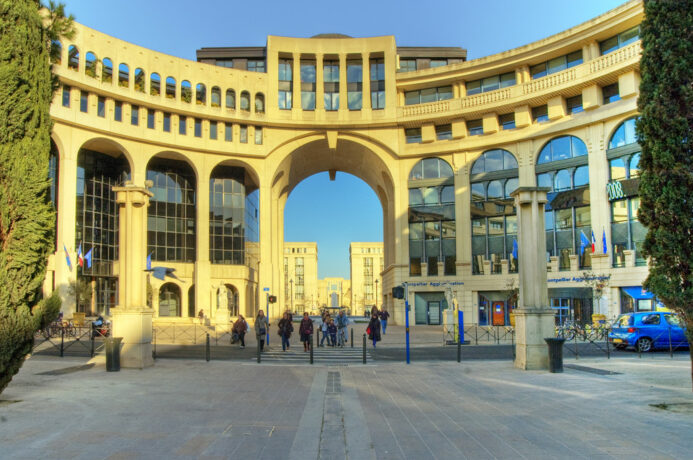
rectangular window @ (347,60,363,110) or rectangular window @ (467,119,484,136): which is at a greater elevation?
rectangular window @ (347,60,363,110)

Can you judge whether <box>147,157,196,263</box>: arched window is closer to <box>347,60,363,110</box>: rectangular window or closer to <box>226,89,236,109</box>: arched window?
<box>226,89,236,109</box>: arched window

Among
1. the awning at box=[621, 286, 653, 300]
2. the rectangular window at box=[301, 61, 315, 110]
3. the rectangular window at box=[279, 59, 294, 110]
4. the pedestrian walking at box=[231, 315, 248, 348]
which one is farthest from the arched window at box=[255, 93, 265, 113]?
the awning at box=[621, 286, 653, 300]

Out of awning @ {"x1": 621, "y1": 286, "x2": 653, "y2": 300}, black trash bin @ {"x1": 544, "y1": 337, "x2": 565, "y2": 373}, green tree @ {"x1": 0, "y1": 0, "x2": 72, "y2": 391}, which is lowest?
black trash bin @ {"x1": 544, "y1": 337, "x2": 565, "y2": 373}

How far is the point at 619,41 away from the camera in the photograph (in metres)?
38.6

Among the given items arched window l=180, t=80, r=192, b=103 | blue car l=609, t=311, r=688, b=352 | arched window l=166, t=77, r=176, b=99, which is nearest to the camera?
blue car l=609, t=311, r=688, b=352

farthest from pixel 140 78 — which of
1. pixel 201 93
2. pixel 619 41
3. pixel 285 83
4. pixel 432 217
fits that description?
pixel 619 41

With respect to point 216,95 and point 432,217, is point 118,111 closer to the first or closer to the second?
point 216,95

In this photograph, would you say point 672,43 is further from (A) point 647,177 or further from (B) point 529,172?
(B) point 529,172

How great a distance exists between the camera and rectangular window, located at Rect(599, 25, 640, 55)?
37.4 m

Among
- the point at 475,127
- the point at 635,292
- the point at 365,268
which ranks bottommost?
the point at 635,292

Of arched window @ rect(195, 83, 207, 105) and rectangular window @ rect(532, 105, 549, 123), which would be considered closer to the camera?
rectangular window @ rect(532, 105, 549, 123)

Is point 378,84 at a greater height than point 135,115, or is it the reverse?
point 378,84

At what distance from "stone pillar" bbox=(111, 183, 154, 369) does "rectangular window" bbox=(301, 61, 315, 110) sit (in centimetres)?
3305

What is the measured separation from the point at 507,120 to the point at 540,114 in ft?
8.68
